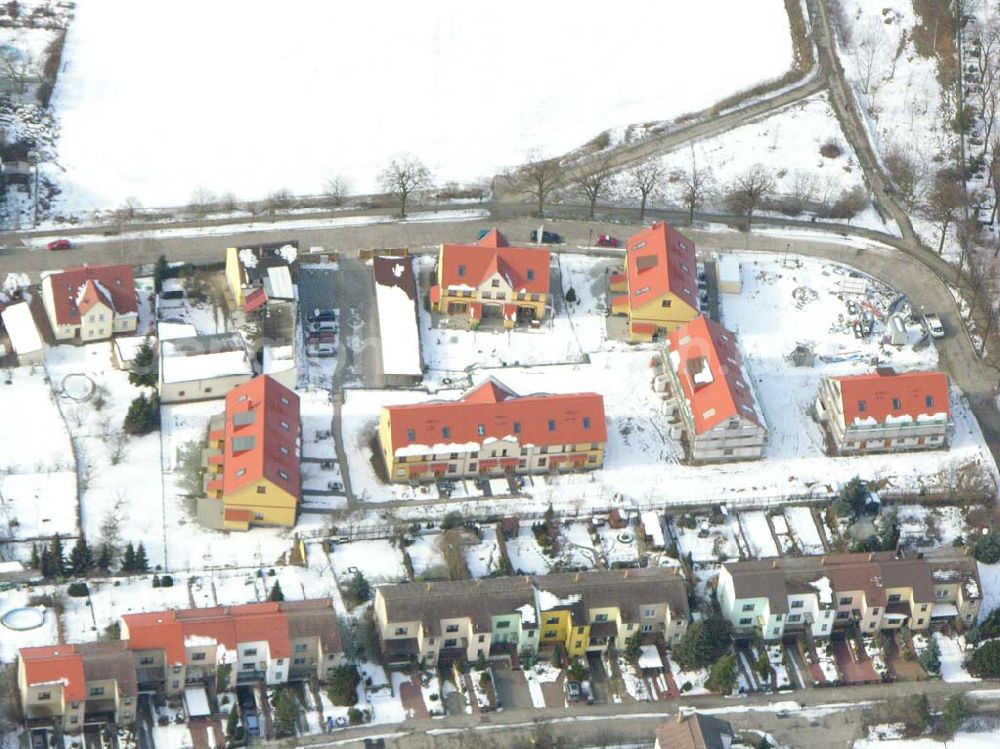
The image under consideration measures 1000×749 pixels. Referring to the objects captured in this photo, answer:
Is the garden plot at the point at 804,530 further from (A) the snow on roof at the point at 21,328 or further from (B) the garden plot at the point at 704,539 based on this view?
(A) the snow on roof at the point at 21,328

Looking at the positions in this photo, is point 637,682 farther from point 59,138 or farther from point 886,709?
point 59,138

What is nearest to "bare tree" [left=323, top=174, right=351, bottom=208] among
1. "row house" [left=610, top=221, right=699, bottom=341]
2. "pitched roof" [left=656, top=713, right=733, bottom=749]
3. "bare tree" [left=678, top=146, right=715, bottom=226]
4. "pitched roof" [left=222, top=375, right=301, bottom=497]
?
"row house" [left=610, top=221, right=699, bottom=341]

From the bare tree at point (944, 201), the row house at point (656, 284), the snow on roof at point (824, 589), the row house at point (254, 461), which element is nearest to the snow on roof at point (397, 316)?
the row house at point (254, 461)

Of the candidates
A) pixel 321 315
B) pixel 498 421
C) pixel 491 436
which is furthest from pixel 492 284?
pixel 491 436

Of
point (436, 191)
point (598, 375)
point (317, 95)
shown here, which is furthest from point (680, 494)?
point (317, 95)

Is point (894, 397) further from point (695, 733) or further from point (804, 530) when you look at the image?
point (695, 733)
